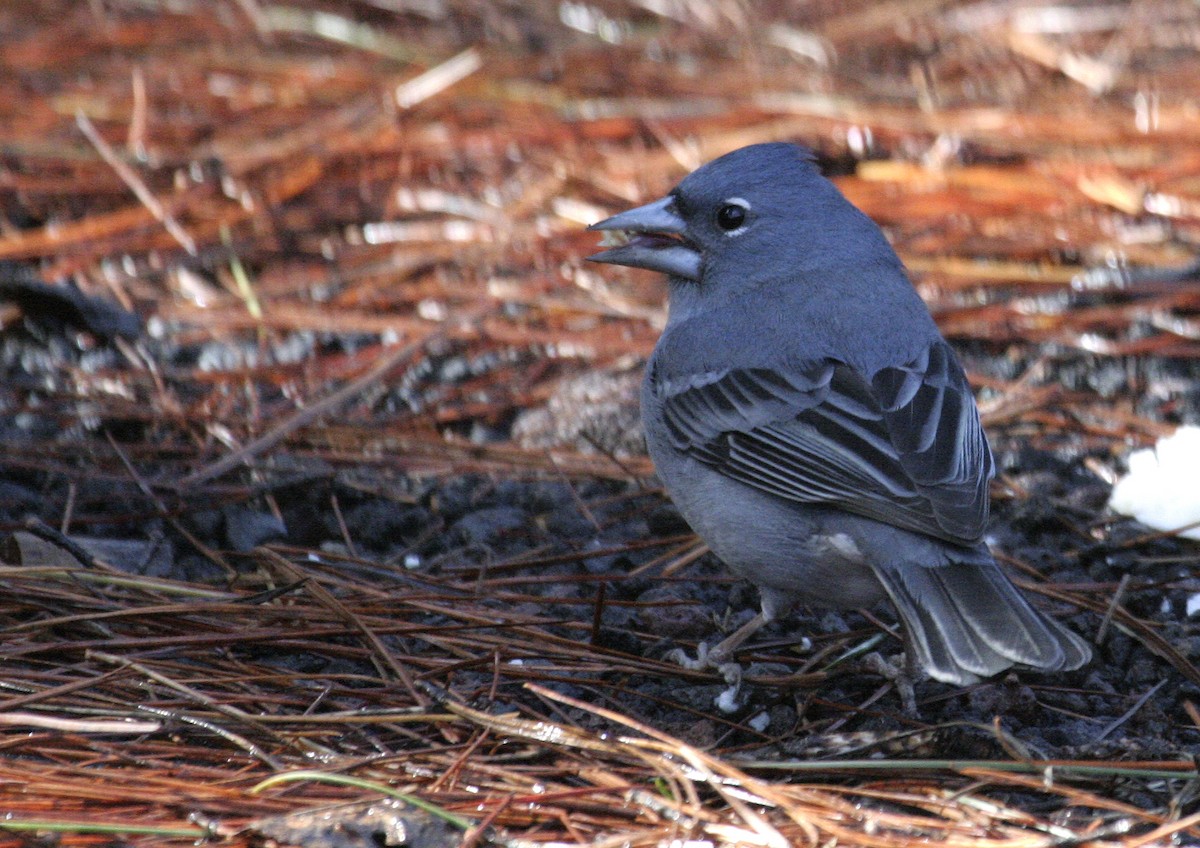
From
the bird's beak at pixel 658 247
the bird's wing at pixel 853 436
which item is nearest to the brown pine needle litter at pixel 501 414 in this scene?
the bird's wing at pixel 853 436

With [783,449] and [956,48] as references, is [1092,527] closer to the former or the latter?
[783,449]

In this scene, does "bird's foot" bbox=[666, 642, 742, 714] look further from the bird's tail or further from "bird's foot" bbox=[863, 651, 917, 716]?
the bird's tail

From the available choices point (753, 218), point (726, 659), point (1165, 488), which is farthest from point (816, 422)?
point (1165, 488)

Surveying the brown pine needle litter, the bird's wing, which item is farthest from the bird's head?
the brown pine needle litter

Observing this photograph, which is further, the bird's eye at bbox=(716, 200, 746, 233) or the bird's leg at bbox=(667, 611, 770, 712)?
the bird's eye at bbox=(716, 200, 746, 233)

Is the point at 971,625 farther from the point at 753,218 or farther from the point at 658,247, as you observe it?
the point at 658,247

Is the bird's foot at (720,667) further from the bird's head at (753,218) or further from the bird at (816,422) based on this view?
the bird's head at (753,218)

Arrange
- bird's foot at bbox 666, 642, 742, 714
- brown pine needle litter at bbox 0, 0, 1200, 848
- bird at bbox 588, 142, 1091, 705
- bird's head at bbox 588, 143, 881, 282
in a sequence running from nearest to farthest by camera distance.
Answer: brown pine needle litter at bbox 0, 0, 1200, 848 < bird at bbox 588, 142, 1091, 705 < bird's foot at bbox 666, 642, 742, 714 < bird's head at bbox 588, 143, 881, 282

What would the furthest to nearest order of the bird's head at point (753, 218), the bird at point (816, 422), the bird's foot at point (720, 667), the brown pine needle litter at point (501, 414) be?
1. the bird's head at point (753, 218)
2. the bird's foot at point (720, 667)
3. the bird at point (816, 422)
4. the brown pine needle litter at point (501, 414)
